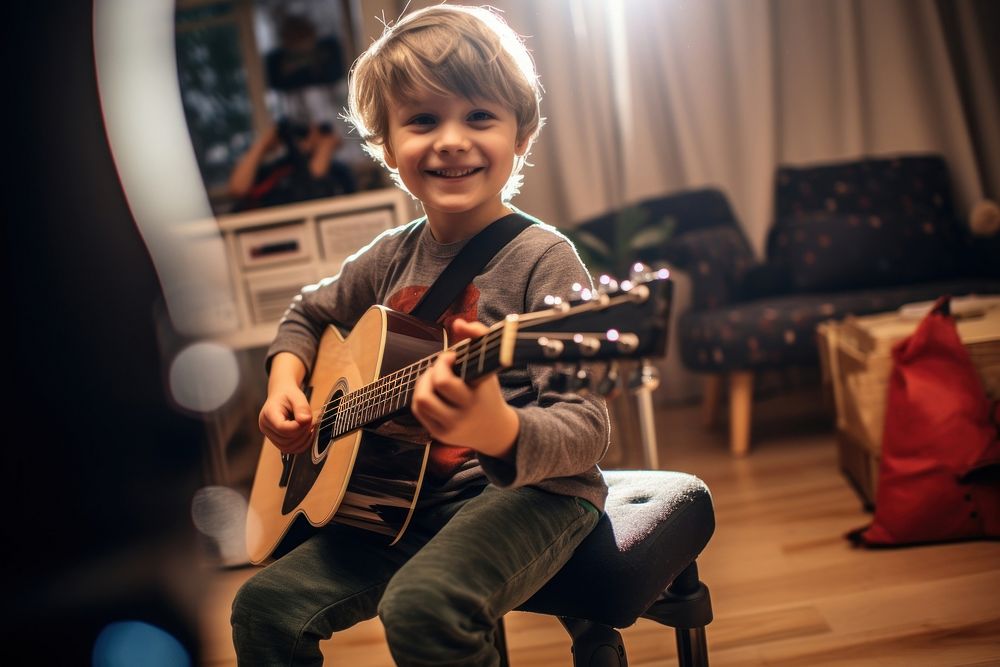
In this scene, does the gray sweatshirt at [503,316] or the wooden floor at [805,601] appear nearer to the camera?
the gray sweatshirt at [503,316]

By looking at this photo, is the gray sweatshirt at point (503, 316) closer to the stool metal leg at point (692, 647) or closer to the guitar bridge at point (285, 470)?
the guitar bridge at point (285, 470)

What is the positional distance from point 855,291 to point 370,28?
1.95m

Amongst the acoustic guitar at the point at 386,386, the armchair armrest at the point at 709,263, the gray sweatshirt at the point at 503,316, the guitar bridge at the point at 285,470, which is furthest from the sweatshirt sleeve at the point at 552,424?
the armchair armrest at the point at 709,263

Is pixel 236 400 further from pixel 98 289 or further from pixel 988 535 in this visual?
pixel 988 535

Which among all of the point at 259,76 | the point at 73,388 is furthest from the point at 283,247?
the point at 73,388

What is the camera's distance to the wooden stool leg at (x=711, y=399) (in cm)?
319

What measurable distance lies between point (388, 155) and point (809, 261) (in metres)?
2.18

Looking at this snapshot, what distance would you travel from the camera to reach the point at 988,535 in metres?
1.85

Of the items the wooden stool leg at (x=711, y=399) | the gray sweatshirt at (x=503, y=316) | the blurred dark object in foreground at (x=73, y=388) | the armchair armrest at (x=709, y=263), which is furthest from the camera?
the wooden stool leg at (x=711, y=399)

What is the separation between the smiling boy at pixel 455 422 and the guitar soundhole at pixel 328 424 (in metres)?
0.03

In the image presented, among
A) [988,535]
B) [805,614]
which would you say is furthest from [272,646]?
[988,535]

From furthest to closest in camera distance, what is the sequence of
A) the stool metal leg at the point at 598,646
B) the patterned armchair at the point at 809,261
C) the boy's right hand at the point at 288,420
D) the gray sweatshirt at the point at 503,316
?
the patterned armchair at the point at 809,261 < the boy's right hand at the point at 288,420 < the stool metal leg at the point at 598,646 < the gray sweatshirt at the point at 503,316

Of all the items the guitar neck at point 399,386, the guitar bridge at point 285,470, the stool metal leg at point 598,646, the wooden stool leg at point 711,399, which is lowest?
the wooden stool leg at point 711,399

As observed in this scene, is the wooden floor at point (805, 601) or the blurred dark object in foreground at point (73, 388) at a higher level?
the blurred dark object in foreground at point (73, 388)
